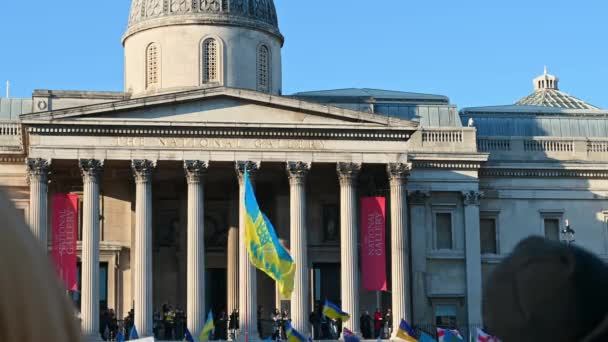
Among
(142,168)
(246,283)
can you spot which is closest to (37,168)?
(142,168)

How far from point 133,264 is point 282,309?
6495 millimetres

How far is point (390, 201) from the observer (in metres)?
55.0

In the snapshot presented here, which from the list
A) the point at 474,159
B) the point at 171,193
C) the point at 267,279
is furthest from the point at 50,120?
the point at 474,159

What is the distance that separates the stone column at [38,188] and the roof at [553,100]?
32.1 m

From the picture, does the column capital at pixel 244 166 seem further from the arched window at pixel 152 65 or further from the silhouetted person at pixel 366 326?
the arched window at pixel 152 65

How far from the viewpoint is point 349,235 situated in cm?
5334

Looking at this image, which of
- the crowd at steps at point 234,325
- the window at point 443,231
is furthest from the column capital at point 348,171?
the window at point 443,231

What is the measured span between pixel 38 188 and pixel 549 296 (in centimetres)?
5009

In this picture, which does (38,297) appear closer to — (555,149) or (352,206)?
(352,206)

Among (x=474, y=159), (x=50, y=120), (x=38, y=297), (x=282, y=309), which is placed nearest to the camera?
(x=38, y=297)

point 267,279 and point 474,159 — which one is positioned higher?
point 474,159

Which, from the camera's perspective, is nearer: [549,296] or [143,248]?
[549,296]

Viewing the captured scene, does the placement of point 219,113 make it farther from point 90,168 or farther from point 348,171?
point 348,171

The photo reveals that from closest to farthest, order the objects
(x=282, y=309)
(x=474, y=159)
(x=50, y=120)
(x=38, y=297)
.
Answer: (x=38, y=297)
(x=50, y=120)
(x=282, y=309)
(x=474, y=159)
